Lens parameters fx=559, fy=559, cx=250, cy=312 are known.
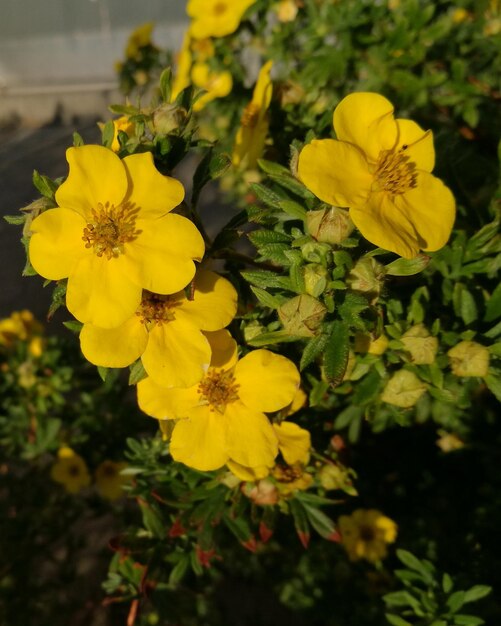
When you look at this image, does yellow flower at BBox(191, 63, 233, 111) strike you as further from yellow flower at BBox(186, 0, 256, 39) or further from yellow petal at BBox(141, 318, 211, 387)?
yellow petal at BBox(141, 318, 211, 387)

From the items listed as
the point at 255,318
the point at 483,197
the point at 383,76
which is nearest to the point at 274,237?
the point at 255,318

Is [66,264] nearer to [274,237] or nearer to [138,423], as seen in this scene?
[274,237]

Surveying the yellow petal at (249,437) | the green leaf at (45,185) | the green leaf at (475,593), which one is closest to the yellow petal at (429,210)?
the yellow petal at (249,437)

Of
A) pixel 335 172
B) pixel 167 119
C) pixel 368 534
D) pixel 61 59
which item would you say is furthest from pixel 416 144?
pixel 61 59

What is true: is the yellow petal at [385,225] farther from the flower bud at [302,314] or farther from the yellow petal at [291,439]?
the yellow petal at [291,439]

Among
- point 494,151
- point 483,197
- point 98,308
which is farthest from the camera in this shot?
point 494,151

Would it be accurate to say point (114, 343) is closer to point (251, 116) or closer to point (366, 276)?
point (366, 276)
